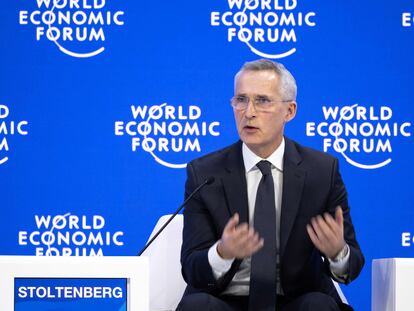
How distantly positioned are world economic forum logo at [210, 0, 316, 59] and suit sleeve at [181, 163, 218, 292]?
3.65 feet

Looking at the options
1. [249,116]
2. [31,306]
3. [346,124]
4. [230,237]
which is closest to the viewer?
[31,306]

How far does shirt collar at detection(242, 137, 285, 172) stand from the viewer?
292cm

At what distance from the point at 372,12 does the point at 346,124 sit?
21.0 inches

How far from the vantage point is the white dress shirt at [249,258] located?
2631 millimetres

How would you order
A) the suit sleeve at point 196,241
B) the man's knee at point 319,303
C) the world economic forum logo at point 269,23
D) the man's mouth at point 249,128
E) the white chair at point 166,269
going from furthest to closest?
the world economic forum logo at point 269,23 → the white chair at point 166,269 → the man's mouth at point 249,128 → the suit sleeve at point 196,241 → the man's knee at point 319,303

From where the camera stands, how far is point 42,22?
387cm

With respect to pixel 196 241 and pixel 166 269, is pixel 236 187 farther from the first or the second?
pixel 166 269

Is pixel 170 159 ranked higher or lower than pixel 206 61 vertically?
lower

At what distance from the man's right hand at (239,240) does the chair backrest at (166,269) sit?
0.77 meters

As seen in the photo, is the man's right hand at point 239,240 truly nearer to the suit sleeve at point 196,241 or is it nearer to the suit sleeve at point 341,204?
the suit sleeve at point 196,241

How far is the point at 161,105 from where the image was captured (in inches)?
153

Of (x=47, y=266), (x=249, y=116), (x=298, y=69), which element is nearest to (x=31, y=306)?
(x=47, y=266)

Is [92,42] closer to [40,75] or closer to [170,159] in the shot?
[40,75]

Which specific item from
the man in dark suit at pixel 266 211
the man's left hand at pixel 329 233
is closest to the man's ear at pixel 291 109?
the man in dark suit at pixel 266 211
